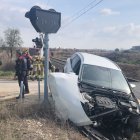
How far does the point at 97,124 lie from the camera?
10.1 metres

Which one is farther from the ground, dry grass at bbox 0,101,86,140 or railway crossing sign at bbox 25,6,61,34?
railway crossing sign at bbox 25,6,61,34

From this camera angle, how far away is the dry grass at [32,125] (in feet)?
27.9

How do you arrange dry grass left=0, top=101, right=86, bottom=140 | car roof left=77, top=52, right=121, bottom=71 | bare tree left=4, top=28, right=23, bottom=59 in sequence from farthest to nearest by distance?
1. bare tree left=4, top=28, right=23, bottom=59
2. car roof left=77, top=52, right=121, bottom=71
3. dry grass left=0, top=101, right=86, bottom=140

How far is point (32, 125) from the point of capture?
943 cm

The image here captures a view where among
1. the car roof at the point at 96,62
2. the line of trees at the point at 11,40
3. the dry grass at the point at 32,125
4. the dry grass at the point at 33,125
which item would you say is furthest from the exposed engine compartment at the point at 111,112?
the line of trees at the point at 11,40

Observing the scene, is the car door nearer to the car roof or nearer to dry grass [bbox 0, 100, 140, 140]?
the car roof

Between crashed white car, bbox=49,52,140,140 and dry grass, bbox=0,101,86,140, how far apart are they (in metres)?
0.41

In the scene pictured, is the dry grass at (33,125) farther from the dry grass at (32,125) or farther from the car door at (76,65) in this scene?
the car door at (76,65)

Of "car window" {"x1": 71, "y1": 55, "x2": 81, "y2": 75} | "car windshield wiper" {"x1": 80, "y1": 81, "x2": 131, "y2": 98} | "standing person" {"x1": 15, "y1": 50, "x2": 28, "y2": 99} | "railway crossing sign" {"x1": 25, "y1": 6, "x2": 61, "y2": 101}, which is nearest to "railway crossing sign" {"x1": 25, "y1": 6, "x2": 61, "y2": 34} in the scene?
"railway crossing sign" {"x1": 25, "y1": 6, "x2": 61, "y2": 101}

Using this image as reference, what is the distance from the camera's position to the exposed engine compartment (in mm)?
9883

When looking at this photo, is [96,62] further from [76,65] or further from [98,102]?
[98,102]

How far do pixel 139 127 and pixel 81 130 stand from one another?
72.1 inches

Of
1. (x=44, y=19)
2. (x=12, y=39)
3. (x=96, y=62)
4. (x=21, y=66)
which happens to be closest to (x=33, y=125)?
(x=44, y=19)

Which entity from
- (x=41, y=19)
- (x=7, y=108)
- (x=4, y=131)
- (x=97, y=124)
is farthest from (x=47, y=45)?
(x=4, y=131)
